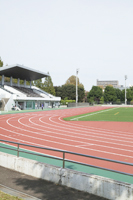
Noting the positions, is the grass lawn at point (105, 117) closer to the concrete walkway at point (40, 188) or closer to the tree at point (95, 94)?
the concrete walkway at point (40, 188)

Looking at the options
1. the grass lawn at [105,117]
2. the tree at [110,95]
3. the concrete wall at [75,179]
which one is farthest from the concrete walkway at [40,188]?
the tree at [110,95]

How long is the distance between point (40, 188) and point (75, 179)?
0.95 meters

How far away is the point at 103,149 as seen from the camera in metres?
10.7

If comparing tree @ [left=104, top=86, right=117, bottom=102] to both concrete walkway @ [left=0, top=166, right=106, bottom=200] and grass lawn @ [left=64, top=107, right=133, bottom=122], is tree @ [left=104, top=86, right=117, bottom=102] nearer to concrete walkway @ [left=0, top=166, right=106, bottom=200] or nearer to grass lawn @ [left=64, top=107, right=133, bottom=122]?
grass lawn @ [left=64, top=107, right=133, bottom=122]

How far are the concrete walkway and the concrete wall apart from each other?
0.14 meters

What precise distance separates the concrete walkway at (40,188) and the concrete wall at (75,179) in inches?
5.5

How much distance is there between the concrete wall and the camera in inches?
188

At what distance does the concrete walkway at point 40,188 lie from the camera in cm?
505

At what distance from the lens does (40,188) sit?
217 inches

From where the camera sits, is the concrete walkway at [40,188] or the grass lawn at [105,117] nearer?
the concrete walkway at [40,188]

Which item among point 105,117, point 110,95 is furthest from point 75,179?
point 110,95

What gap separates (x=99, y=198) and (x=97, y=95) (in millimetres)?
105267

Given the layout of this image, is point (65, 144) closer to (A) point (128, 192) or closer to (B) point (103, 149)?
(B) point (103, 149)

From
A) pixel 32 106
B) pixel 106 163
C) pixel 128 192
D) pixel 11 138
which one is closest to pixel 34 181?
pixel 128 192
